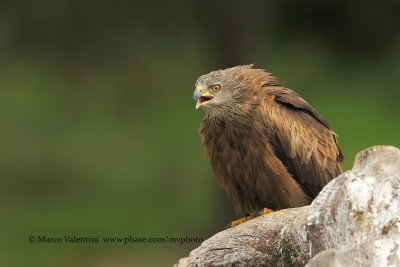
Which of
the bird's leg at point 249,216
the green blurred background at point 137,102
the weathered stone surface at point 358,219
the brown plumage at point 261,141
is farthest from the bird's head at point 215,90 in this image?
the green blurred background at point 137,102

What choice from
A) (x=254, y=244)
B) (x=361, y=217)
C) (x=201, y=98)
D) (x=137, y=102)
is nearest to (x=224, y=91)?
(x=201, y=98)

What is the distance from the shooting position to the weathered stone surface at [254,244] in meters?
4.87

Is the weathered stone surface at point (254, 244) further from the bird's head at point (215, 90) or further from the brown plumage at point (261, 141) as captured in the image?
the bird's head at point (215, 90)

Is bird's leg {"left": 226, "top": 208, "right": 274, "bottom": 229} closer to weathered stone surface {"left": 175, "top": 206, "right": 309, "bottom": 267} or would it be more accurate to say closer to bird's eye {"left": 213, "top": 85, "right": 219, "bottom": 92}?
weathered stone surface {"left": 175, "top": 206, "right": 309, "bottom": 267}

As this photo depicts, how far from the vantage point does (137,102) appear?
17344 mm

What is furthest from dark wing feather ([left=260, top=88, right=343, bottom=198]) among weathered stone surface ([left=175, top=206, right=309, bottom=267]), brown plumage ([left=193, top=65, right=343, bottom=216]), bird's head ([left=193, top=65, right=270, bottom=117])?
A: weathered stone surface ([left=175, top=206, right=309, bottom=267])

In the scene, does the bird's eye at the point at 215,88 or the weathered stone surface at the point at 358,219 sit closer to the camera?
the weathered stone surface at the point at 358,219

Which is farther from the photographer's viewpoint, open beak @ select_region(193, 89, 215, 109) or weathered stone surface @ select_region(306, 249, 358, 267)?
open beak @ select_region(193, 89, 215, 109)

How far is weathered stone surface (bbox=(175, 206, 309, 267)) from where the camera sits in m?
4.87

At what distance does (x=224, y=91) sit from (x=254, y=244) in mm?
1811

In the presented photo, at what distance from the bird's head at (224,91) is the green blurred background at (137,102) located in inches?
210

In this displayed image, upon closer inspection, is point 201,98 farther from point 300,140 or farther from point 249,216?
point 249,216

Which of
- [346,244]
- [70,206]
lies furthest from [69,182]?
[346,244]

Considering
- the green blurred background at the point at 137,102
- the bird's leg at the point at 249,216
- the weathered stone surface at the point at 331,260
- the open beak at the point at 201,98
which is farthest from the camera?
the green blurred background at the point at 137,102
